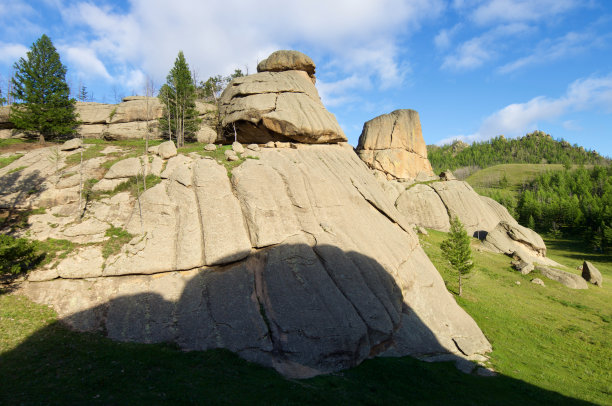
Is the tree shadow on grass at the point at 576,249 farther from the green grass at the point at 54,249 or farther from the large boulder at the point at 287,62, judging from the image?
the green grass at the point at 54,249

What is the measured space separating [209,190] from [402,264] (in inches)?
757

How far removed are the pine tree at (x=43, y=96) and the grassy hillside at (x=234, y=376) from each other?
36458 millimetres

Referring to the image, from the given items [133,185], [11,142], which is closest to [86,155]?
[133,185]

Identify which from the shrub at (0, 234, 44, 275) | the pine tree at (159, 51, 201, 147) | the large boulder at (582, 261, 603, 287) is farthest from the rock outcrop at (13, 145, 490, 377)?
the large boulder at (582, 261, 603, 287)

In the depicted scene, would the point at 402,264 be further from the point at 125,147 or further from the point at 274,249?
the point at 125,147

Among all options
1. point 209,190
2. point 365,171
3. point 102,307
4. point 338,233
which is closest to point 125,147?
point 209,190

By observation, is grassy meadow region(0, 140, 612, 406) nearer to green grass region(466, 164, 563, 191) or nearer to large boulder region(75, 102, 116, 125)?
large boulder region(75, 102, 116, 125)

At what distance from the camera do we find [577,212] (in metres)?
91.9

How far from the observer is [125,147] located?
108ft

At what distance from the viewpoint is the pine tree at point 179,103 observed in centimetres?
4675

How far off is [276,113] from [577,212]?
109620mm

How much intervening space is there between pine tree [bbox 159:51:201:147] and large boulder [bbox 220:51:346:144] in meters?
11.4

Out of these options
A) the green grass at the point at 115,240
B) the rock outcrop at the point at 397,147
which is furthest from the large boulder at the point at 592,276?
the green grass at the point at 115,240

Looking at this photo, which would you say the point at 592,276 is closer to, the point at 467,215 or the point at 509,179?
the point at 467,215
